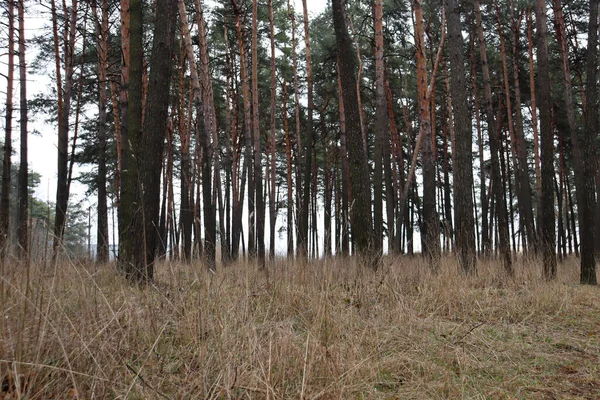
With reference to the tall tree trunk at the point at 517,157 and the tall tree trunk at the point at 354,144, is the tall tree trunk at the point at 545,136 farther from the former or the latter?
the tall tree trunk at the point at 517,157

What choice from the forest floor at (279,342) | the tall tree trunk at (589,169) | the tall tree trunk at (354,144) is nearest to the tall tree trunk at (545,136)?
the tall tree trunk at (589,169)

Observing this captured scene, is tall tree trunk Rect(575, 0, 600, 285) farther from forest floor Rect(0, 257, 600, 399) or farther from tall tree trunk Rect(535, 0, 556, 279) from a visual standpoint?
forest floor Rect(0, 257, 600, 399)

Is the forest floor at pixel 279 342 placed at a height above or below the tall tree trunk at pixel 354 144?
below

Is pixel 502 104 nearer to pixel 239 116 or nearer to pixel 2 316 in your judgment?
pixel 239 116

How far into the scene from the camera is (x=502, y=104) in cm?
1775

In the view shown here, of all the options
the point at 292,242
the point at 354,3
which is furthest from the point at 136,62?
the point at 354,3

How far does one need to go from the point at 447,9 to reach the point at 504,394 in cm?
723

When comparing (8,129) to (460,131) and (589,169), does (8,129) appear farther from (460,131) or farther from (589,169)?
(589,169)

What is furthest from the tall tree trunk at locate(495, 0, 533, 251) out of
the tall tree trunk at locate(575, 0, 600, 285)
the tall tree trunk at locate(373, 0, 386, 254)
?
the tall tree trunk at locate(575, 0, 600, 285)

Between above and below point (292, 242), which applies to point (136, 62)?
above

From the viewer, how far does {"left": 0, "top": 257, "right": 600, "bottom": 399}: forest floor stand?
5.81 ft

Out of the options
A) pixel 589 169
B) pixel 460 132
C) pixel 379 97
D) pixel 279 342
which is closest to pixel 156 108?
pixel 279 342

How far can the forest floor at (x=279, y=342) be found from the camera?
1771 mm

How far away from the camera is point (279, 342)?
2314 millimetres
